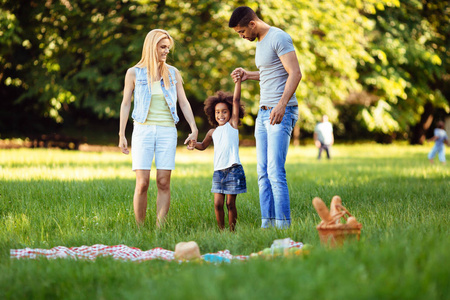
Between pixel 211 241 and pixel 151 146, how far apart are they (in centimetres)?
136

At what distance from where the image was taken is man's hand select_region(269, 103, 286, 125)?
4.85 m

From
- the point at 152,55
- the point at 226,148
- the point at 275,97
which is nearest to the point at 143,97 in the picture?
the point at 152,55

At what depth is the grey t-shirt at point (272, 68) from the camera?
16.4 ft

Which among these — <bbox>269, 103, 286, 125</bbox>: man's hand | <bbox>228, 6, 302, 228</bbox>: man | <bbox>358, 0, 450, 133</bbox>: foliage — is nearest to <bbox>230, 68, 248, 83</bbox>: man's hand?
<bbox>228, 6, 302, 228</bbox>: man

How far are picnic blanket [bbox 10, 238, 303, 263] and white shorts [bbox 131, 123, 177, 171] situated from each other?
1.17 meters

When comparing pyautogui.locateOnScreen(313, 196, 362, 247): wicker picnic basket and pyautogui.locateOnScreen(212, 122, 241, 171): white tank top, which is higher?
pyautogui.locateOnScreen(212, 122, 241, 171): white tank top

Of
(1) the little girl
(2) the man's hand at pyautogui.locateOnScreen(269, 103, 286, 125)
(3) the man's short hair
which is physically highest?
(3) the man's short hair

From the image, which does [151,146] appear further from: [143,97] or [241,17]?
[241,17]

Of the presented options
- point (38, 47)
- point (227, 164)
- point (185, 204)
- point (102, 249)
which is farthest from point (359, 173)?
point (38, 47)

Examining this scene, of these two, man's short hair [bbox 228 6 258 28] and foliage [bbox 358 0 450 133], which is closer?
man's short hair [bbox 228 6 258 28]

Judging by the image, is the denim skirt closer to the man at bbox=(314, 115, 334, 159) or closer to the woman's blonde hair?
the woman's blonde hair

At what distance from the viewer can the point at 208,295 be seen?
2.52 m

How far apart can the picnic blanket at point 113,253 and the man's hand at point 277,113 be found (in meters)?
1.33

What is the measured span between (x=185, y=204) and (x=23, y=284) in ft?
11.0
